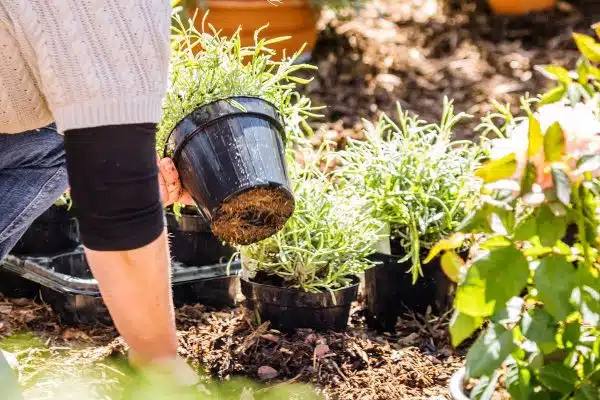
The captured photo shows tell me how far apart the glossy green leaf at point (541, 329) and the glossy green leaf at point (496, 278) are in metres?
0.06

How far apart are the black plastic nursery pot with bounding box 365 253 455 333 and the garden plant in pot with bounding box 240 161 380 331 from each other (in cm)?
10

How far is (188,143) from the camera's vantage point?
2.13 meters

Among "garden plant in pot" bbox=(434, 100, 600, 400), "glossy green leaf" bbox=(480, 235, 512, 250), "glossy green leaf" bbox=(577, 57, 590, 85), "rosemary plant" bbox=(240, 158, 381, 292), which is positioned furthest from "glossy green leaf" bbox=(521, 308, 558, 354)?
"rosemary plant" bbox=(240, 158, 381, 292)

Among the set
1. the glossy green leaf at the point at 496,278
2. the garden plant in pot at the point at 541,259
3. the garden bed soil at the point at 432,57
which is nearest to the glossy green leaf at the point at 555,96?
the garden plant in pot at the point at 541,259

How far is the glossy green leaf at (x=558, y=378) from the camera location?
1.44 meters

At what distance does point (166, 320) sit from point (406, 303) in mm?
822

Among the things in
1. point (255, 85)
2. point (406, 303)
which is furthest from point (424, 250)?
point (255, 85)

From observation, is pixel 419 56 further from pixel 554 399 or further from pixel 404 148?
pixel 554 399

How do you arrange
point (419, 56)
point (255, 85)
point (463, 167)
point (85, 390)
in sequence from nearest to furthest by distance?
point (85, 390)
point (255, 85)
point (463, 167)
point (419, 56)

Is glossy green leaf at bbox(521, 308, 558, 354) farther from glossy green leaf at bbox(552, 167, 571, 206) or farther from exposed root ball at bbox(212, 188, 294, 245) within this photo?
exposed root ball at bbox(212, 188, 294, 245)

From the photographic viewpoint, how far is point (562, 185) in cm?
134

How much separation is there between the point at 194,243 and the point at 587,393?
139cm

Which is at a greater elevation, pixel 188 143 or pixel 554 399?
pixel 188 143

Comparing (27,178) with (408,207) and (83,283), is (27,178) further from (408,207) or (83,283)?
(408,207)
